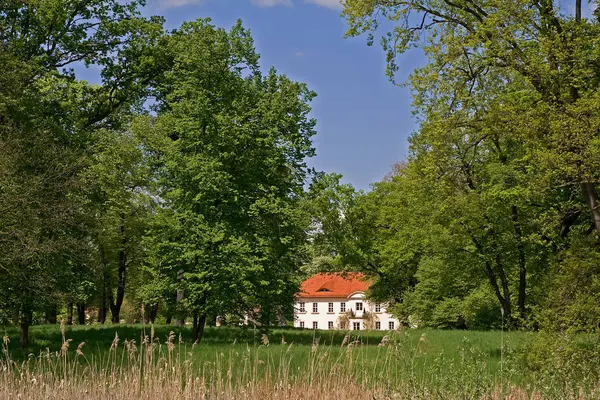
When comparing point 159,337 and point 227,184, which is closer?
point 227,184

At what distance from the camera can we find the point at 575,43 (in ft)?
45.9

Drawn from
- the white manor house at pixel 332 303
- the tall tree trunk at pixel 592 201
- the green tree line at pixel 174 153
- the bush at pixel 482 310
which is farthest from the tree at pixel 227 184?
the white manor house at pixel 332 303

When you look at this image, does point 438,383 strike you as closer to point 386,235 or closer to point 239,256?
point 239,256

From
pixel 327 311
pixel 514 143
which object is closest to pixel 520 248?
pixel 514 143

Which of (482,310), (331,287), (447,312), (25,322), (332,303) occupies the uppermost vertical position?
(331,287)

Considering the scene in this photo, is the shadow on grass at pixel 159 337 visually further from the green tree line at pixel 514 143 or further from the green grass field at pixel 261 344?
the green tree line at pixel 514 143

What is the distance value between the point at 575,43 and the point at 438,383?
9184mm

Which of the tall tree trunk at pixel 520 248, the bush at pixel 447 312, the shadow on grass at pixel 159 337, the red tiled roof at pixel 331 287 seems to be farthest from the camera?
the red tiled roof at pixel 331 287

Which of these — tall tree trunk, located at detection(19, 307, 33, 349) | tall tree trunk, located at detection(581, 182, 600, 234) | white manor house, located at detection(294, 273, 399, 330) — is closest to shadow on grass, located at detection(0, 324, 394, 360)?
tall tree trunk, located at detection(19, 307, 33, 349)

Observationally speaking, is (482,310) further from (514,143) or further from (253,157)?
(253,157)

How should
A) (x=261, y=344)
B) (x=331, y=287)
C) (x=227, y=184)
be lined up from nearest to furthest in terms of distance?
(x=261, y=344) → (x=227, y=184) → (x=331, y=287)

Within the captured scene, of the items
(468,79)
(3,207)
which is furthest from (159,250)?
(468,79)

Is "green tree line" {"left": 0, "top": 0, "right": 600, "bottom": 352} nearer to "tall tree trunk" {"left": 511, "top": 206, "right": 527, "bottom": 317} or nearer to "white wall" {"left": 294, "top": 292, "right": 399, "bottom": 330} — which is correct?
"tall tree trunk" {"left": 511, "top": 206, "right": 527, "bottom": 317}

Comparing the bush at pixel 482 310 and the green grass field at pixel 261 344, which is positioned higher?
the bush at pixel 482 310
